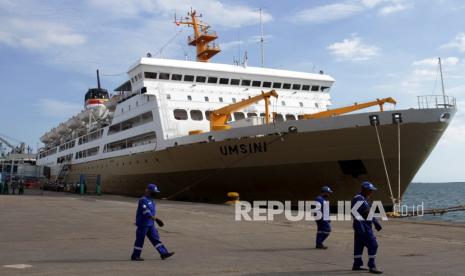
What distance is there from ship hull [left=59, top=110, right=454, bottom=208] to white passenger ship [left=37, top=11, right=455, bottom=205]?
38 millimetres

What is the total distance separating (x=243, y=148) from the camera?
746 inches

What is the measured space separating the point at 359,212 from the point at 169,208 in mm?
11360

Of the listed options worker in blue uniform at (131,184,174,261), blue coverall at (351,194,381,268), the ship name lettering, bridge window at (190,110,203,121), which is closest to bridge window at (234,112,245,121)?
bridge window at (190,110,203,121)

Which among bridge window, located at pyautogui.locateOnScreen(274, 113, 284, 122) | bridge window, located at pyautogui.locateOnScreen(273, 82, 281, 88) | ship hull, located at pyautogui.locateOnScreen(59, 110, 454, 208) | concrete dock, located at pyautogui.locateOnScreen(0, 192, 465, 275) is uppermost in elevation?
bridge window, located at pyautogui.locateOnScreen(273, 82, 281, 88)

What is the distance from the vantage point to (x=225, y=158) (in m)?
19.6

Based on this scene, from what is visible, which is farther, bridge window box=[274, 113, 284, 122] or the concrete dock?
bridge window box=[274, 113, 284, 122]

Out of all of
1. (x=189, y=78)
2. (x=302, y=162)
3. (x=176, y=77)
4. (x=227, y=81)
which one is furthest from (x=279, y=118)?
(x=302, y=162)

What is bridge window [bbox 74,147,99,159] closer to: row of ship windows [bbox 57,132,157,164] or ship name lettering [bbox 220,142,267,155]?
row of ship windows [bbox 57,132,157,164]

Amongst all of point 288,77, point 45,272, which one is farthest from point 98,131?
point 45,272

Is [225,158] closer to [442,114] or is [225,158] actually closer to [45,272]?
[442,114]

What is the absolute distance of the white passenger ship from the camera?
16.7 metres

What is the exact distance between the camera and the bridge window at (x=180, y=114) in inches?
951

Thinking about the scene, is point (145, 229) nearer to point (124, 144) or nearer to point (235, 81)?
point (235, 81)

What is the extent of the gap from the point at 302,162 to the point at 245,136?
8.82 feet
